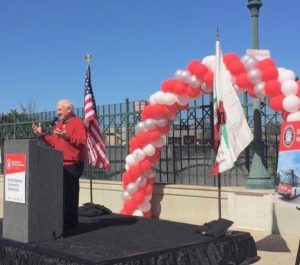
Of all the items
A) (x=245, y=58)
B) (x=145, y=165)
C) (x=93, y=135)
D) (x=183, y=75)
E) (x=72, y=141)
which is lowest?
(x=145, y=165)

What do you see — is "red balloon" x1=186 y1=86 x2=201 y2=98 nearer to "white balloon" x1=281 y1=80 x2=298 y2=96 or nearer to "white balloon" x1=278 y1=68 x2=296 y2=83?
"white balloon" x1=278 y1=68 x2=296 y2=83

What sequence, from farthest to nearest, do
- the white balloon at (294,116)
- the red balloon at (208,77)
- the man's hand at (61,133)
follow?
the red balloon at (208,77)
the white balloon at (294,116)
the man's hand at (61,133)

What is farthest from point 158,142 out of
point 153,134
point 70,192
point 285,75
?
point 70,192

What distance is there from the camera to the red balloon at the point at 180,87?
8.66 metres

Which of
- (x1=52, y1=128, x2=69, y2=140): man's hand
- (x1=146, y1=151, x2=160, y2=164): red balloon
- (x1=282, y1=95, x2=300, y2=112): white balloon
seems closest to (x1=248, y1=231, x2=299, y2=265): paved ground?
(x1=282, y1=95, x2=300, y2=112): white balloon

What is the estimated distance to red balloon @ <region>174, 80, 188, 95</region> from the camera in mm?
8664

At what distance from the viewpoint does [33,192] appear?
5.40 m

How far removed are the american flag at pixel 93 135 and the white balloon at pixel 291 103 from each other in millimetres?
3880

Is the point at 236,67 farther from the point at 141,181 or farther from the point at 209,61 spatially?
the point at 141,181

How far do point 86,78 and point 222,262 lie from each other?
5518 millimetres

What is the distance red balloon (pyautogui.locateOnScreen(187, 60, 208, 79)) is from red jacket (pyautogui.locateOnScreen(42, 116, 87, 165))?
9.40 ft

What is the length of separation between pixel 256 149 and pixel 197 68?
178cm

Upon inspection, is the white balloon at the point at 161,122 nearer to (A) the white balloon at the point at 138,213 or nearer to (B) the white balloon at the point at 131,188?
(B) the white balloon at the point at 131,188

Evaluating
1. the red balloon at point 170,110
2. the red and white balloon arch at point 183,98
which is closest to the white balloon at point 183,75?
the red and white balloon arch at point 183,98
